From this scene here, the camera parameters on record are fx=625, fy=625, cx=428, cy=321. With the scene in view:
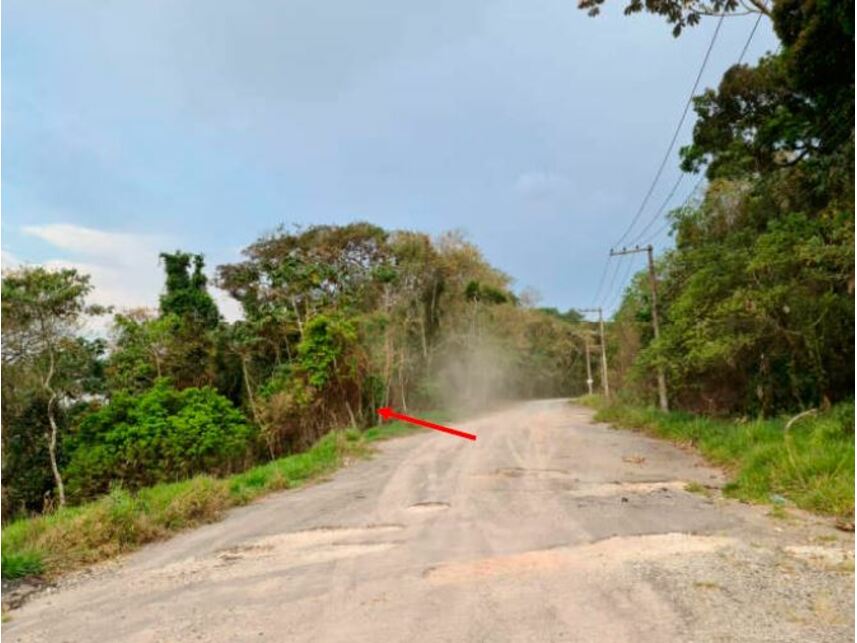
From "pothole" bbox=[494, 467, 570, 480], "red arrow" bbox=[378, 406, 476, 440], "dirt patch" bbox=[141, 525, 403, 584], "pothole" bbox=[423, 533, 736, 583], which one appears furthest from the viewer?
"red arrow" bbox=[378, 406, 476, 440]

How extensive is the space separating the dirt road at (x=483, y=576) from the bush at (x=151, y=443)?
920 centimetres

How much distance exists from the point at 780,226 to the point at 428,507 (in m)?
8.53

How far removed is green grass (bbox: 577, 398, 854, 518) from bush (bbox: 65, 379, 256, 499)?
1244 centimetres

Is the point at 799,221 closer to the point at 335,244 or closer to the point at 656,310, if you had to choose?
the point at 656,310

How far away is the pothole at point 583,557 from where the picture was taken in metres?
4.65

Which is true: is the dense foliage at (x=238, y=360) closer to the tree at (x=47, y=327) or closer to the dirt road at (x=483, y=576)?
the tree at (x=47, y=327)

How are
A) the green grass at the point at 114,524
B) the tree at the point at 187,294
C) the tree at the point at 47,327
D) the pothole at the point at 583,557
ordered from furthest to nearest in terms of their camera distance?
1. the tree at the point at 187,294
2. the tree at the point at 47,327
3. the green grass at the point at 114,524
4. the pothole at the point at 583,557

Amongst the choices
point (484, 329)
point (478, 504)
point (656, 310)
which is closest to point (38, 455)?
point (478, 504)

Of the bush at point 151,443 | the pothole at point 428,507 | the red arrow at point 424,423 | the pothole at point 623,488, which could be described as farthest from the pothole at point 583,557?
the bush at point 151,443

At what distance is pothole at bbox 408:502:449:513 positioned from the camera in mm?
7453

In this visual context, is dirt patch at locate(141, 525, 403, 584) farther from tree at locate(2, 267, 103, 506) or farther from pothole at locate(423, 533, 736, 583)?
tree at locate(2, 267, 103, 506)

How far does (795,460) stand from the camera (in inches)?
299

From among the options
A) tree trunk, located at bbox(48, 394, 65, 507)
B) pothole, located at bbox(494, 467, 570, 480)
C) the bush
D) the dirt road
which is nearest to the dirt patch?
the dirt road

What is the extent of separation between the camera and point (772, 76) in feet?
40.3
